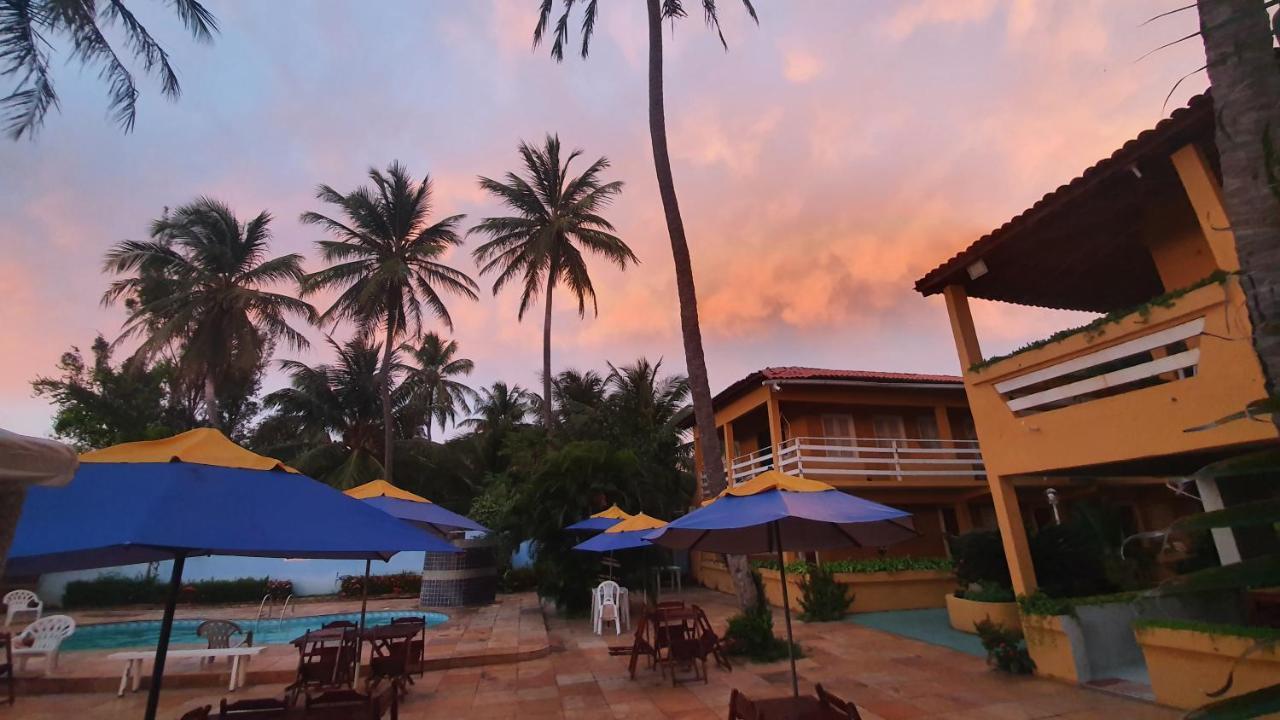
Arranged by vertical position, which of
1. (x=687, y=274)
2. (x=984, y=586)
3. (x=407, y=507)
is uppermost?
(x=687, y=274)

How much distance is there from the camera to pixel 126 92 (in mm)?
9953

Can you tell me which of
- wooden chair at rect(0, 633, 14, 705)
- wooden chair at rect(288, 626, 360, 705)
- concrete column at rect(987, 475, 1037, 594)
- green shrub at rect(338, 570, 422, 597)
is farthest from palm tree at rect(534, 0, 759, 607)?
green shrub at rect(338, 570, 422, 597)

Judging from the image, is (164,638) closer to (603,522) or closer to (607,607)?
(603,522)

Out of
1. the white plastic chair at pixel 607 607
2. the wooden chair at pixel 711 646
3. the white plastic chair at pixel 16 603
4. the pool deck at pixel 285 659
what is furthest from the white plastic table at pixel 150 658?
the white plastic chair at pixel 16 603

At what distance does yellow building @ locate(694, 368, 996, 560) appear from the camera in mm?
14382

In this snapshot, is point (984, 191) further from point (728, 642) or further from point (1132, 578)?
point (728, 642)

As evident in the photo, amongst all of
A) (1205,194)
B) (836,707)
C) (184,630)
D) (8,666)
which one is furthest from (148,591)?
(1205,194)

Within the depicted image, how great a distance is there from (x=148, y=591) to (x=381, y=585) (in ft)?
22.3

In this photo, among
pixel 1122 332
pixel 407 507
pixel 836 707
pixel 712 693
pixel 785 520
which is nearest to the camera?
pixel 836 707

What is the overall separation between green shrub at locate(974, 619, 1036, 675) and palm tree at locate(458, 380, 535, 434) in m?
23.5

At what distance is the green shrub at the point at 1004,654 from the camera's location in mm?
7332

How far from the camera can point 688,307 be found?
10.9m

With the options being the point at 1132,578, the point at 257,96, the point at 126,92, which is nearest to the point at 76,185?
the point at 126,92

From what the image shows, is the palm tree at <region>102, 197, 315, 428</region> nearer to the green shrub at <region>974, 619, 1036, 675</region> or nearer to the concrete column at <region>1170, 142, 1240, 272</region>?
the green shrub at <region>974, 619, 1036, 675</region>
